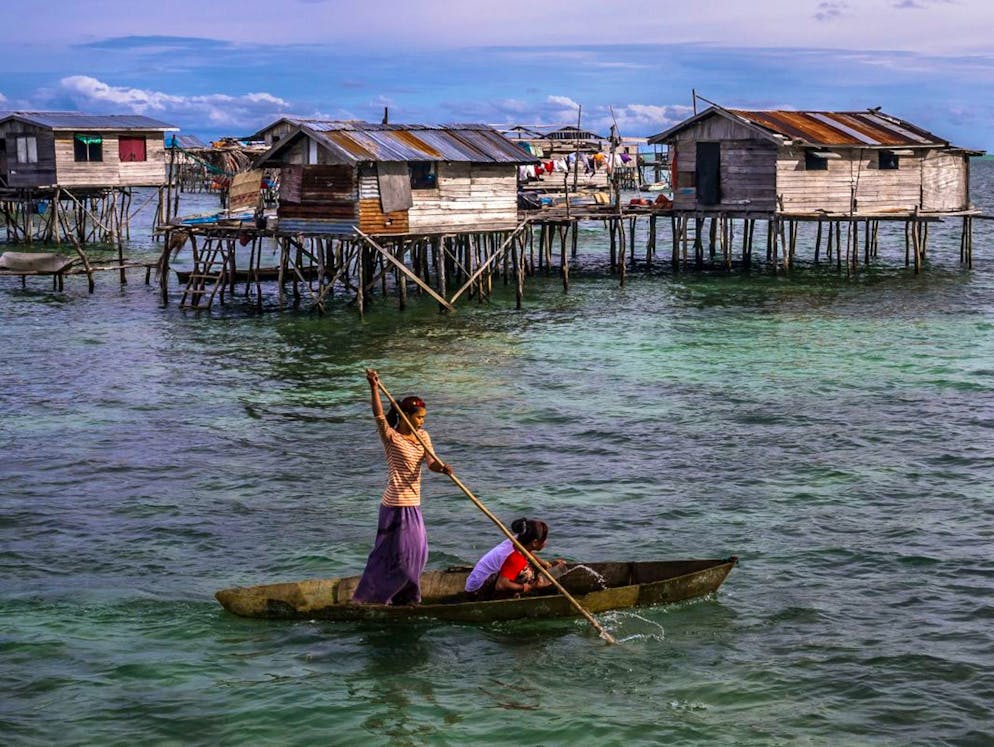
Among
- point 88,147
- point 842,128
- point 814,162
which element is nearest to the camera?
point 814,162

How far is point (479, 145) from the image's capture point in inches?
1337

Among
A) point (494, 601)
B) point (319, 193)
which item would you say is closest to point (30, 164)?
point (319, 193)

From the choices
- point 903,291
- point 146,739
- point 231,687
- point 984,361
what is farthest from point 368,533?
point 903,291

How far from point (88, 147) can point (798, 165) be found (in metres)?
24.9

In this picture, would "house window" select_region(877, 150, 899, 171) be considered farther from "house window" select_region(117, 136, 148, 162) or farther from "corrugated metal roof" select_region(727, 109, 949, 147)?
"house window" select_region(117, 136, 148, 162)

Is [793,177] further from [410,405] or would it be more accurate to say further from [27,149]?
[410,405]

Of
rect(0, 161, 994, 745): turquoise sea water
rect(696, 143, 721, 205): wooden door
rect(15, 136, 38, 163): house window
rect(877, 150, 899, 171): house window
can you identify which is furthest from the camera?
rect(15, 136, 38, 163): house window

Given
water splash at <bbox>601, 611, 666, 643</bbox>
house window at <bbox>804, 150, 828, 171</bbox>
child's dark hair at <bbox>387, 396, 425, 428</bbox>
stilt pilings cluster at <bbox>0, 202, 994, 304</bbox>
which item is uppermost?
house window at <bbox>804, 150, 828, 171</bbox>

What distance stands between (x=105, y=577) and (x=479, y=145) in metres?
22.1

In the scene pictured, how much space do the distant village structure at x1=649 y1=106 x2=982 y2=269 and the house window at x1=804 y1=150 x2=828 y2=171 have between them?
1.1 inches

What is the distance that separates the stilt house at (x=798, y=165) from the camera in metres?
37.2

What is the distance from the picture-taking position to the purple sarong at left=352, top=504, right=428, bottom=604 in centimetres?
1159

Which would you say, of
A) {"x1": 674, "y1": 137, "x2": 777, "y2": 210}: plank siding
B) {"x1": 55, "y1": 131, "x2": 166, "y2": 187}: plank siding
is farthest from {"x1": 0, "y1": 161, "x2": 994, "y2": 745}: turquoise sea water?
{"x1": 55, "y1": 131, "x2": 166, "y2": 187}: plank siding

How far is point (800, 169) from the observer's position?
123ft
